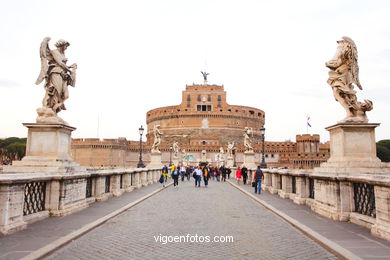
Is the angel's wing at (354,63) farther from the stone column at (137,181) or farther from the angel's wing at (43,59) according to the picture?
the stone column at (137,181)

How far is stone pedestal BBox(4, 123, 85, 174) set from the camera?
720 centimetres

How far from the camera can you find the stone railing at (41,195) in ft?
17.1

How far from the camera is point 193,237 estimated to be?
5484mm

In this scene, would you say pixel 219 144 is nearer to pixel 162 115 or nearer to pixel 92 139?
pixel 162 115

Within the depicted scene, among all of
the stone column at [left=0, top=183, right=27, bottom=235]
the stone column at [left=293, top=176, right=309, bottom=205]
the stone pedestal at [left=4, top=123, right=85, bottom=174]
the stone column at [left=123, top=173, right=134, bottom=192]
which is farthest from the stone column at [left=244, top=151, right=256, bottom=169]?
the stone column at [left=0, top=183, right=27, bottom=235]

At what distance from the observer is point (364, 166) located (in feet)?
22.3

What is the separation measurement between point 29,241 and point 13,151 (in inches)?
3010

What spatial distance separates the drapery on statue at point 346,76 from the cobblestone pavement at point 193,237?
2.82 meters

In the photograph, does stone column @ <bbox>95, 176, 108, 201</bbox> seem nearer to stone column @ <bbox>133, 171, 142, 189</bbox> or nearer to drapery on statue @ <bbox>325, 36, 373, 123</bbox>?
stone column @ <bbox>133, 171, 142, 189</bbox>

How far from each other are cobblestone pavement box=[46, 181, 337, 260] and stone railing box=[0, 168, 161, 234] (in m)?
1.08

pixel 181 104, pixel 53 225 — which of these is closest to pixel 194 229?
pixel 53 225

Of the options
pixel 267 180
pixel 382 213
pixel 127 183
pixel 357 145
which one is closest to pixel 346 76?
pixel 357 145

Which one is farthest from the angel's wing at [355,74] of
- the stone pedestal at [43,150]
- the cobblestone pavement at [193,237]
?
the stone pedestal at [43,150]

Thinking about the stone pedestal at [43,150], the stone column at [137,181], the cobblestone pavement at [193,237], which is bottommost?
the cobblestone pavement at [193,237]
